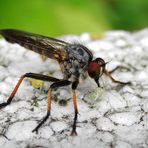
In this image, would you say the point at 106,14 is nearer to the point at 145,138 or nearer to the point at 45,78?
the point at 45,78

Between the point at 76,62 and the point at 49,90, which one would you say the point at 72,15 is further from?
the point at 49,90

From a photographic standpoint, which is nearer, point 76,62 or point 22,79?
point 22,79

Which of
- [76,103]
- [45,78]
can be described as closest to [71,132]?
[76,103]

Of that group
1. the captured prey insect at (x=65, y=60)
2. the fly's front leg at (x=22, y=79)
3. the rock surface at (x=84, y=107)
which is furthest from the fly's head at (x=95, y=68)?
the fly's front leg at (x=22, y=79)

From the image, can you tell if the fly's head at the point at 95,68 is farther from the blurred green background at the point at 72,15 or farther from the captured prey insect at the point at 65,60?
the blurred green background at the point at 72,15

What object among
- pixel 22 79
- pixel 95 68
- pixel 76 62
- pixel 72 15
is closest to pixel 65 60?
pixel 76 62

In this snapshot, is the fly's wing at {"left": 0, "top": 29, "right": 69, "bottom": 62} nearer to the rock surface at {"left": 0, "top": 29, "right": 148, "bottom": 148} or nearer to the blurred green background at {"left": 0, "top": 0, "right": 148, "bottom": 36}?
the rock surface at {"left": 0, "top": 29, "right": 148, "bottom": 148}

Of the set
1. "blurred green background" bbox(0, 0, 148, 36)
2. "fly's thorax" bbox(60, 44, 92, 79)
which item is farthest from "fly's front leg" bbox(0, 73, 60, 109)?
"blurred green background" bbox(0, 0, 148, 36)

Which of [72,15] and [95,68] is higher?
[72,15]
